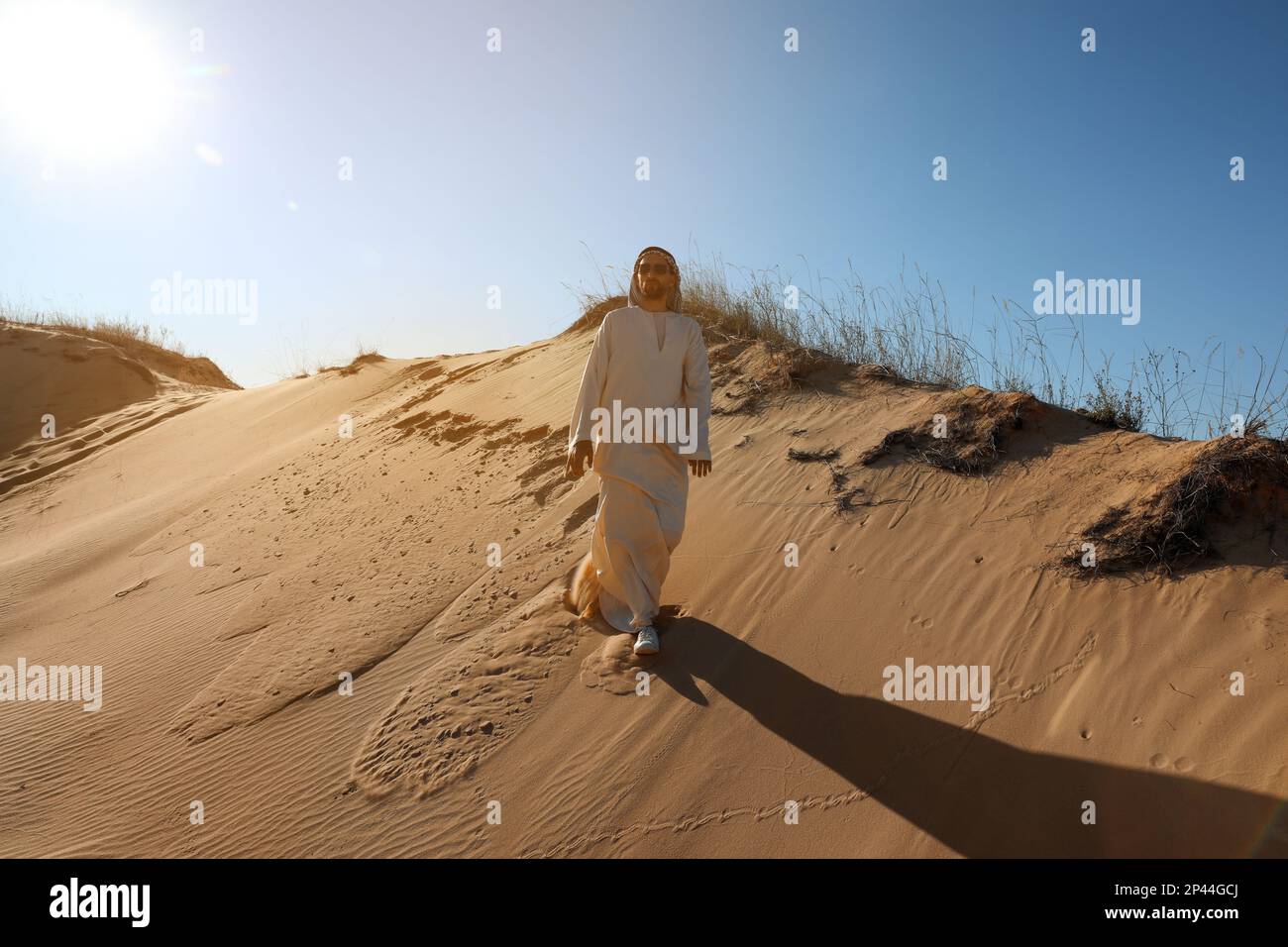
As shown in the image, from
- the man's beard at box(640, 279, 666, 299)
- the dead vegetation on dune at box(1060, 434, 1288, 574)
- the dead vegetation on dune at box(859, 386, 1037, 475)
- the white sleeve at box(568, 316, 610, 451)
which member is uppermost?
the man's beard at box(640, 279, 666, 299)

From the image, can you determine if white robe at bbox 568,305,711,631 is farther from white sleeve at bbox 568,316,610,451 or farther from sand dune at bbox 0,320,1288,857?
sand dune at bbox 0,320,1288,857

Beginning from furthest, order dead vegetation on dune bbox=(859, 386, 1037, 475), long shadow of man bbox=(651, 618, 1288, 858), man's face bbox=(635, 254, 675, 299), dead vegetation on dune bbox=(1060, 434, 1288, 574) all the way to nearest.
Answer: dead vegetation on dune bbox=(859, 386, 1037, 475)
man's face bbox=(635, 254, 675, 299)
dead vegetation on dune bbox=(1060, 434, 1288, 574)
long shadow of man bbox=(651, 618, 1288, 858)

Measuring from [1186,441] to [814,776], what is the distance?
3032 mm

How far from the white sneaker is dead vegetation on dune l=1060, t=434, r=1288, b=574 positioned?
7.17 ft

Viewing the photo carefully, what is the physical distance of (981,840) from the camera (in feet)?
9.27

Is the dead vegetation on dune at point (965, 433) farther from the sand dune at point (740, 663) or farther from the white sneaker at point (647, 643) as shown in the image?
the white sneaker at point (647, 643)

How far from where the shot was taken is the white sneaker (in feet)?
13.1

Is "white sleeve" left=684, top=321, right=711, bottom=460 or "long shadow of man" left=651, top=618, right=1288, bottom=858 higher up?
"white sleeve" left=684, top=321, right=711, bottom=460

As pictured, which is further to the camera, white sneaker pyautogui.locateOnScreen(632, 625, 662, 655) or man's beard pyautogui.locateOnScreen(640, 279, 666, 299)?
man's beard pyautogui.locateOnScreen(640, 279, 666, 299)

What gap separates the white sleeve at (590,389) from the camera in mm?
4250

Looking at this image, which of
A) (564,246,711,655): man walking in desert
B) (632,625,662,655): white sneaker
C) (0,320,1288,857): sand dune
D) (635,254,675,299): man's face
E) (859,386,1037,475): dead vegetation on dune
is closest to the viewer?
(0,320,1288,857): sand dune

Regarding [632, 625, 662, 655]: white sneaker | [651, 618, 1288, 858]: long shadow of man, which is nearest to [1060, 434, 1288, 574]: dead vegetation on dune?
[651, 618, 1288, 858]: long shadow of man

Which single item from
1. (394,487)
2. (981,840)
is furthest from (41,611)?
(981,840)
